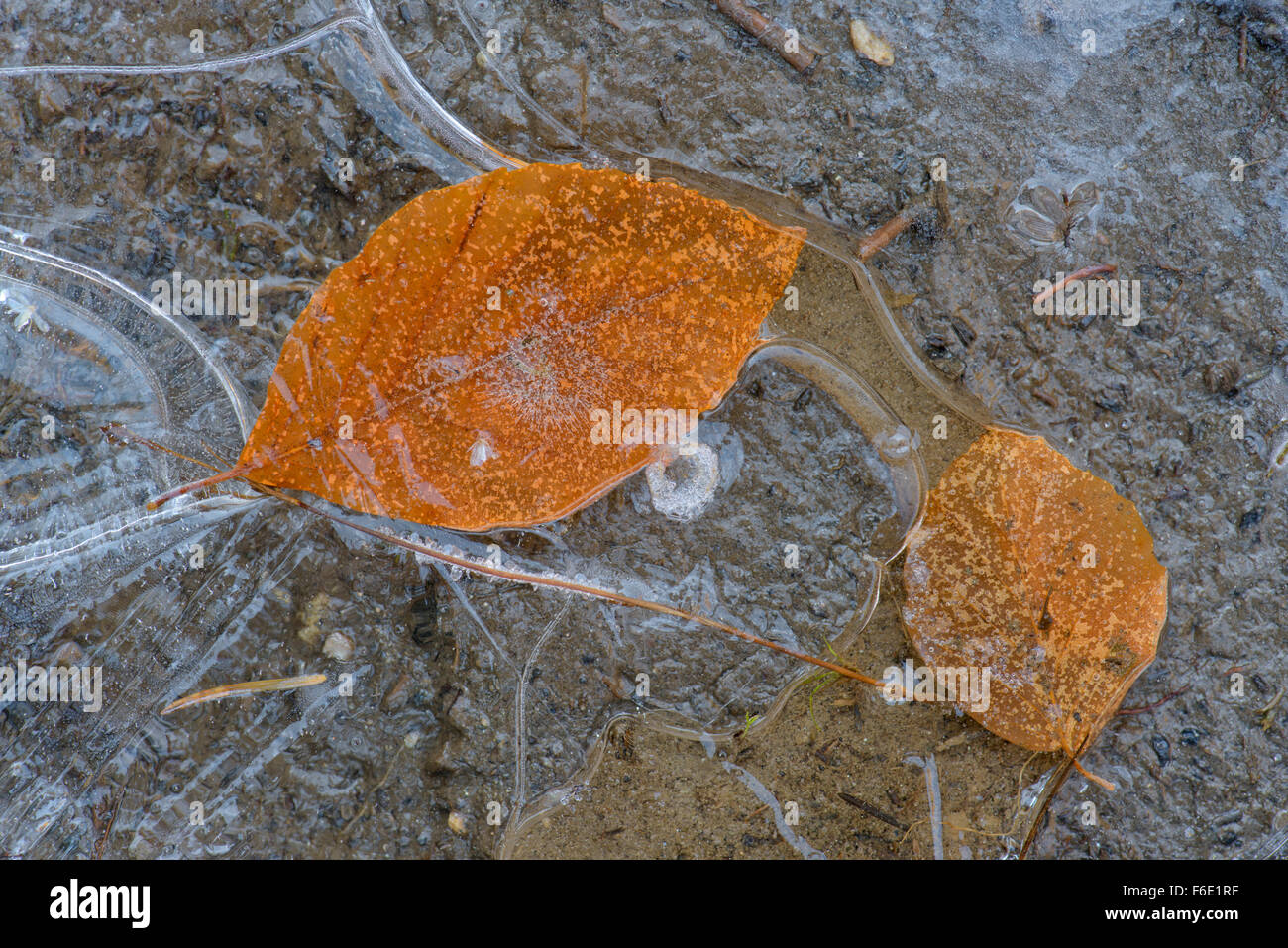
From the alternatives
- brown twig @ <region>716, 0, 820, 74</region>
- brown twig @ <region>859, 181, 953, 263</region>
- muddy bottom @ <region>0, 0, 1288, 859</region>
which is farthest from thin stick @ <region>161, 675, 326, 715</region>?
brown twig @ <region>716, 0, 820, 74</region>

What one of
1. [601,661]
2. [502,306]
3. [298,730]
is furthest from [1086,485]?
[298,730]

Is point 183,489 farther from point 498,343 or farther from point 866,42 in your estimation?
point 866,42

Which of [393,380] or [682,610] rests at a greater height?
[393,380]

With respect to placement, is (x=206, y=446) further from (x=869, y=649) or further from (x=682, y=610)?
(x=869, y=649)

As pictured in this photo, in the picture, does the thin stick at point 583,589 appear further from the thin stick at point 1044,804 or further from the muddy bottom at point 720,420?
the thin stick at point 1044,804

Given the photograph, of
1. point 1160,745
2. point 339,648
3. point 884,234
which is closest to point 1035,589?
point 1160,745

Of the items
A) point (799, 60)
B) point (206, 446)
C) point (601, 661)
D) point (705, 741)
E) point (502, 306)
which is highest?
point (799, 60)
